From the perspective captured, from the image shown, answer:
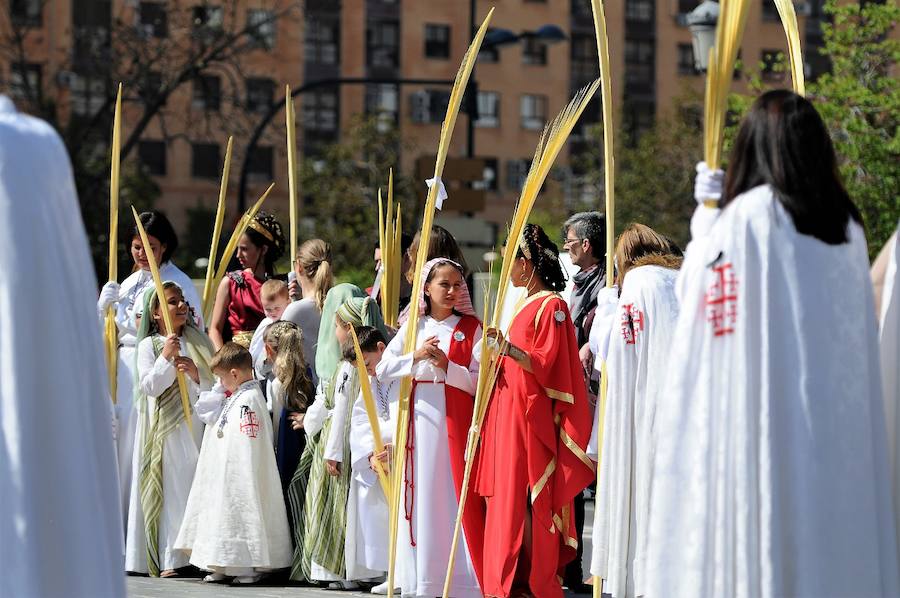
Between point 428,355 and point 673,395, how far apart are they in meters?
3.28

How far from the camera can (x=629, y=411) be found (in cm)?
902

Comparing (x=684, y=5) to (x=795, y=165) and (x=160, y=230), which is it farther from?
(x=795, y=165)

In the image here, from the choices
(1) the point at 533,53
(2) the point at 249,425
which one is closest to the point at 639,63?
(1) the point at 533,53

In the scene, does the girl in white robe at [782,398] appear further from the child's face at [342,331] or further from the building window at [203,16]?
the building window at [203,16]

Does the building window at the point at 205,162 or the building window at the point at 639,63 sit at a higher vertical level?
the building window at the point at 639,63

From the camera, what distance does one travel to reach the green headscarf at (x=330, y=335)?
10.4 metres

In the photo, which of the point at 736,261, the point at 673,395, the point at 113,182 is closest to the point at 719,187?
the point at 736,261

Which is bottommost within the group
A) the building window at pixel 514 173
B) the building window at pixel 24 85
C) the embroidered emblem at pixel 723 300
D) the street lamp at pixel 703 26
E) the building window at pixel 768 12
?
the building window at pixel 514 173

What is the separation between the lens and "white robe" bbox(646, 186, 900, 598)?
5.66 meters

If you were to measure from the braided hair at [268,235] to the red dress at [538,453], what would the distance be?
2.90 metres

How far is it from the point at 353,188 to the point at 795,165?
4619 centimetres

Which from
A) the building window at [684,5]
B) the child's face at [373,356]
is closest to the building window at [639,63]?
the building window at [684,5]

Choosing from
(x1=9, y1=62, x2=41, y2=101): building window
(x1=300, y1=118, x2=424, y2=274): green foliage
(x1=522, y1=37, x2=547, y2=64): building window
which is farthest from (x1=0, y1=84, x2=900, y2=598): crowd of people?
(x1=522, y1=37, x2=547, y2=64): building window

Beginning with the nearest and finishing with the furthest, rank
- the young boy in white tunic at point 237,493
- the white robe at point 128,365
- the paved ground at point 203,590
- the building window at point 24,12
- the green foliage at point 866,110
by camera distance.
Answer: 1. the paved ground at point 203,590
2. the young boy in white tunic at point 237,493
3. the white robe at point 128,365
4. the green foliage at point 866,110
5. the building window at point 24,12
